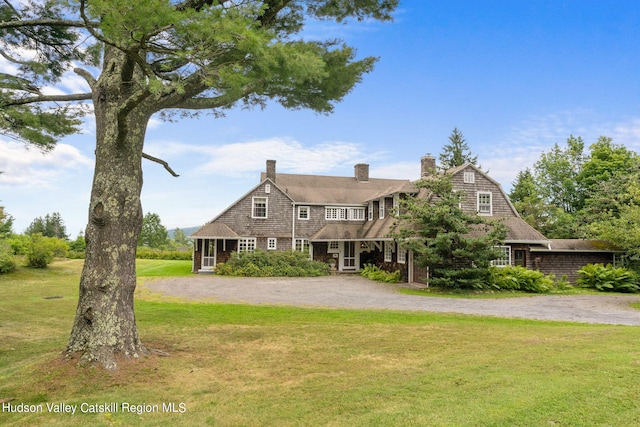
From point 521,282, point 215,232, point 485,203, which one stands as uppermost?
point 485,203

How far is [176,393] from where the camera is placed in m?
5.21

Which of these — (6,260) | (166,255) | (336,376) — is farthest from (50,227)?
(336,376)

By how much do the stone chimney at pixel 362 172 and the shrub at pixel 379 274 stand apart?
889 cm

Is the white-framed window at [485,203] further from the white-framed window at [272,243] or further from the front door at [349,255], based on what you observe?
the white-framed window at [272,243]

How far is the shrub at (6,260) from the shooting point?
20609 mm

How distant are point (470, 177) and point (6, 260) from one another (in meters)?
25.6

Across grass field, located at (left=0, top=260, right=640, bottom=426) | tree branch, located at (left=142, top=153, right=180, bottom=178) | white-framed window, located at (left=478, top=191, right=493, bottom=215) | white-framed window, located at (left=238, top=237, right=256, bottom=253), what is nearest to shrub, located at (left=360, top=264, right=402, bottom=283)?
white-framed window, located at (left=478, top=191, right=493, bottom=215)

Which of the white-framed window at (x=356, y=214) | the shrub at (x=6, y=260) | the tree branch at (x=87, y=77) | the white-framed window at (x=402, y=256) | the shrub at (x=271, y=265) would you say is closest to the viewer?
the tree branch at (x=87, y=77)

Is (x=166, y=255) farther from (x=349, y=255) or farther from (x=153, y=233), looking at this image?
(x=349, y=255)

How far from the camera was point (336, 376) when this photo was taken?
587 cm

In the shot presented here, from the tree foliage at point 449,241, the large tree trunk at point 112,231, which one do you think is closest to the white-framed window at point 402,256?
the tree foliage at point 449,241

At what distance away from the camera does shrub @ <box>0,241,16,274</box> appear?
2061cm

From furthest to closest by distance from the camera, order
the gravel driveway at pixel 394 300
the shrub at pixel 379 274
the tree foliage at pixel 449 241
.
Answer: the shrub at pixel 379 274
the tree foliage at pixel 449 241
the gravel driveway at pixel 394 300

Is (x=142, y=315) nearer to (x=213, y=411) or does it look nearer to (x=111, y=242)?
(x=111, y=242)
